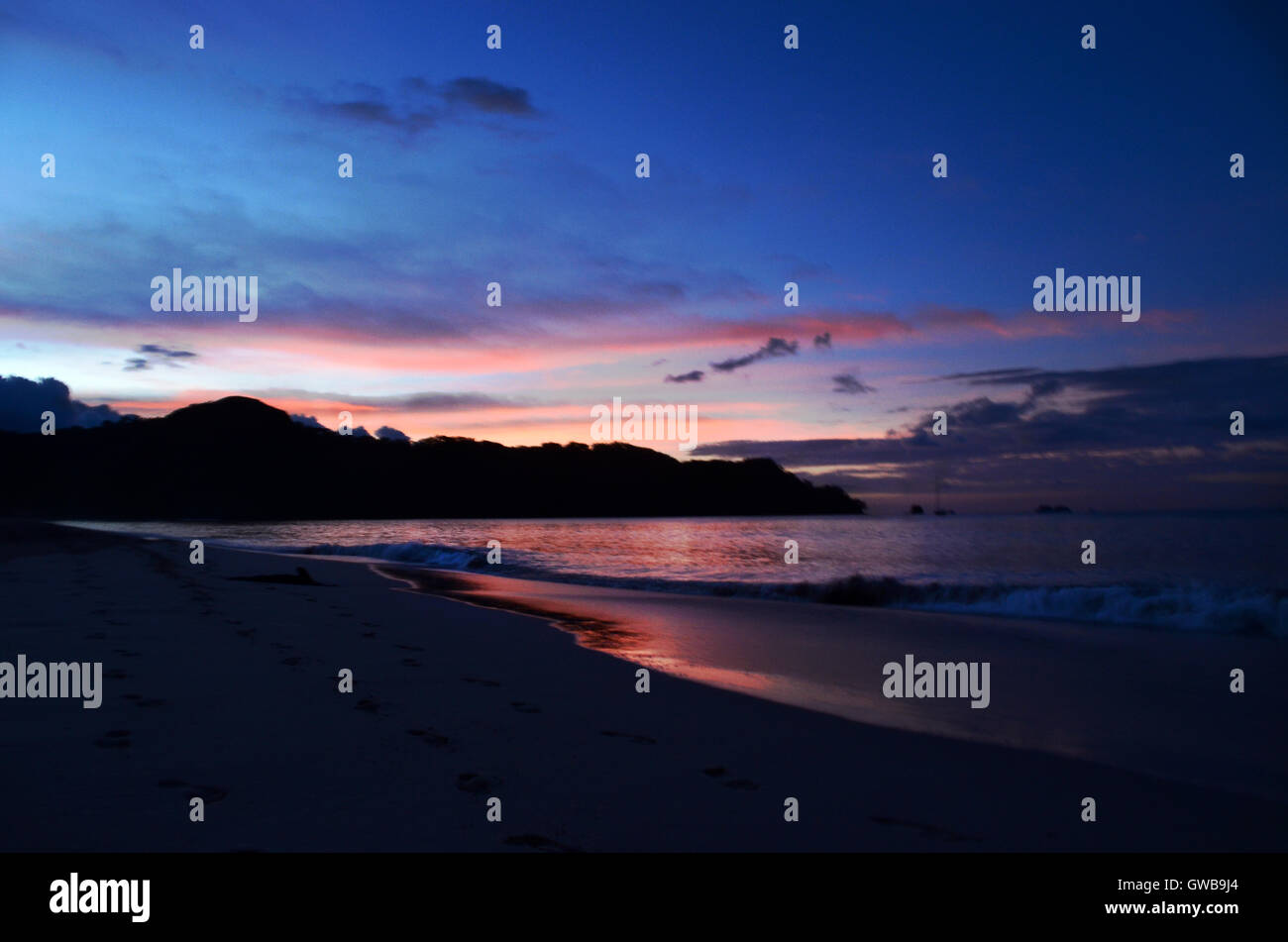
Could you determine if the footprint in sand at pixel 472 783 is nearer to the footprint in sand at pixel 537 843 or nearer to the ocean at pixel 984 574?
the footprint in sand at pixel 537 843

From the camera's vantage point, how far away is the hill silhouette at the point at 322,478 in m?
136

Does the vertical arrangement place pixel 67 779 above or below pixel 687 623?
above

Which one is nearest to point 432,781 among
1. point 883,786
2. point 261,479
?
point 883,786

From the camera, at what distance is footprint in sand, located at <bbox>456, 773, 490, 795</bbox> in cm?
427

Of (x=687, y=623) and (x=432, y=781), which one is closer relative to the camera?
(x=432, y=781)

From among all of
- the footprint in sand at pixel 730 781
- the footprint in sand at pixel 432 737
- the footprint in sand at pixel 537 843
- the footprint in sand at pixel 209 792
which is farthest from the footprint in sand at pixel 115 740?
the footprint in sand at pixel 730 781

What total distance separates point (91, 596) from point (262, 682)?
759 cm

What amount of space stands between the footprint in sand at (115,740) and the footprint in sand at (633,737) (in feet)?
10.5

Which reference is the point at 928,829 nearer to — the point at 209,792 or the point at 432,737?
the point at 432,737

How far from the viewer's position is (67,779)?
4.07 m

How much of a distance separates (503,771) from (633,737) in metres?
1.31

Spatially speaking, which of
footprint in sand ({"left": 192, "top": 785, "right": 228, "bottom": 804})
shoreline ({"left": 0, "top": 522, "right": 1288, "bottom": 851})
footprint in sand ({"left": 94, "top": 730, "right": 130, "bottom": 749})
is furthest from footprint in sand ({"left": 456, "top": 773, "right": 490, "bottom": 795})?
footprint in sand ({"left": 94, "top": 730, "right": 130, "bottom": 749})
